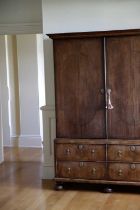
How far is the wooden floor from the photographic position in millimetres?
3943

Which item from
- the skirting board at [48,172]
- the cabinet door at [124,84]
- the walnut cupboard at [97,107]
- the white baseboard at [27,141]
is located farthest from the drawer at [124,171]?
the white baseboard at [27,141]

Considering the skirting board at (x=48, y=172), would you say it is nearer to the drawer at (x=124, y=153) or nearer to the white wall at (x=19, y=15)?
the drawer at (x=124, y=153)

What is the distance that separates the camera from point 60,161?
14.8 ft

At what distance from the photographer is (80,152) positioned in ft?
14.5

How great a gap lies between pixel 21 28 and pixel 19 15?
8.2 inches

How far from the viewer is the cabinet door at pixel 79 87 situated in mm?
4340

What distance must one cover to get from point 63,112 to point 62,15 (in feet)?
3.97

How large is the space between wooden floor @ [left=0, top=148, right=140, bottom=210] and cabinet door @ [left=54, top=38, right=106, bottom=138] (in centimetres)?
65

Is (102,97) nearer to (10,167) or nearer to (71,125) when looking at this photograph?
(71,125)

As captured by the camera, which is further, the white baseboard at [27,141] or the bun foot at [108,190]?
the white baseboard at [27,141]

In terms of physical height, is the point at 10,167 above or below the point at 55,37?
below

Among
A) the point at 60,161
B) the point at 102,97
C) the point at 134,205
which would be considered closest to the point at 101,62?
the point at 102,97

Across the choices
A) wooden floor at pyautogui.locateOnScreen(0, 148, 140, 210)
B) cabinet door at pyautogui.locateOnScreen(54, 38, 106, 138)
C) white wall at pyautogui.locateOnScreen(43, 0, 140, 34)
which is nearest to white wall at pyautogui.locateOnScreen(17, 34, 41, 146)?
wooden floor at pyautogui.locateOnScreen(0, 148, 140, 210)

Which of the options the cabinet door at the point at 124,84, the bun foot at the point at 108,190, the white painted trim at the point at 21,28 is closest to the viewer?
the cabinet door at the point at 124,84
